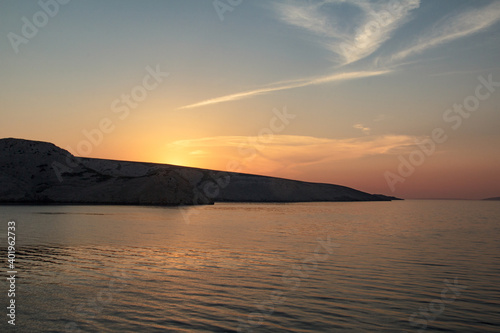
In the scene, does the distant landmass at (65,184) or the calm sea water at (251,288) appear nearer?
the calm sea water at (251,288)

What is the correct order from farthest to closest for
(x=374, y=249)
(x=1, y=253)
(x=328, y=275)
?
(x=374, y=249) → (x=1, y=253) → (x=328, y=275)

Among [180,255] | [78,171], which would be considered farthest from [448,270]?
[78,171]

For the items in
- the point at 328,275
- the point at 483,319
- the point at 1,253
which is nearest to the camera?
the point at 483,319

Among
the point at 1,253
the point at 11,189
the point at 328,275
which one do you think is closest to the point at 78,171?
the point at 11,189

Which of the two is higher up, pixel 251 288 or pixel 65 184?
pixel 65 184

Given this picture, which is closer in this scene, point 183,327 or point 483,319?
point 183,327

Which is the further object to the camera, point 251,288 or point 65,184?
point 65,184

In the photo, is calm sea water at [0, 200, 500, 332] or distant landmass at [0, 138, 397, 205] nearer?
calm sea water at [0, 200, 500, 332]

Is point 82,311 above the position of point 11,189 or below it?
below

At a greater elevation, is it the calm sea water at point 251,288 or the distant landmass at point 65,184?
the distant landmass at point 65,184

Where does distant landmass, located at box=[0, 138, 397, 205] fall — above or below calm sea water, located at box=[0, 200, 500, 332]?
above

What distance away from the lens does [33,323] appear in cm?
1425

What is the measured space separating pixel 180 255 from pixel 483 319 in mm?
20645

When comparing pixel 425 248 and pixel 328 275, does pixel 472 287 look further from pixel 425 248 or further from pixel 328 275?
pixel 425 248
